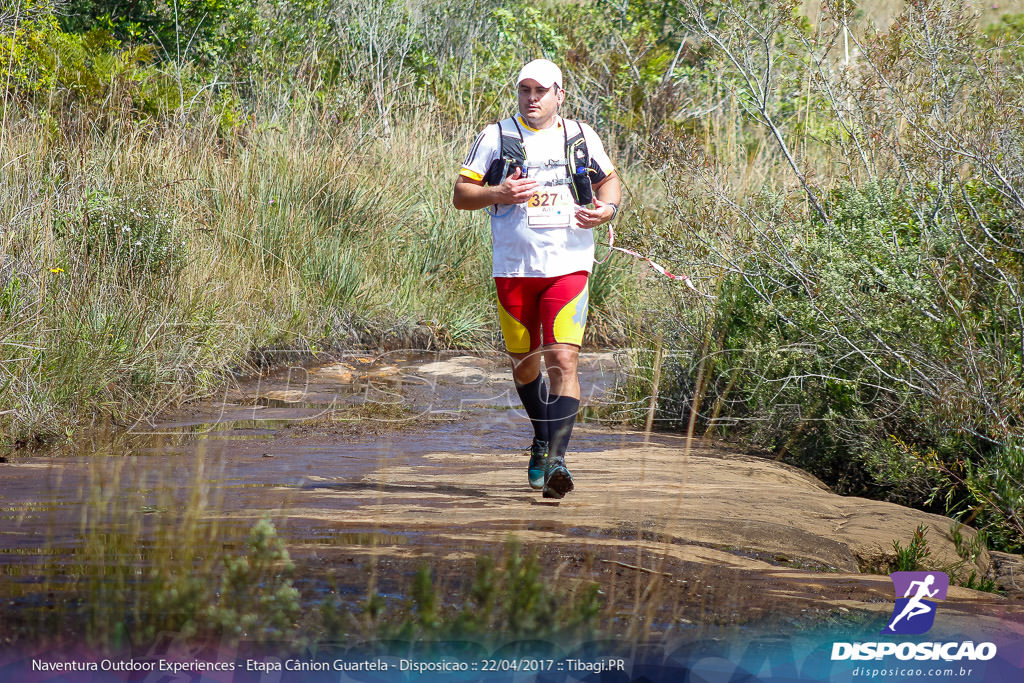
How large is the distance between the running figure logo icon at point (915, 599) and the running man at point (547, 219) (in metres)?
1.56

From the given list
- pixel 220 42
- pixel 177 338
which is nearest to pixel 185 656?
pixel 177 338

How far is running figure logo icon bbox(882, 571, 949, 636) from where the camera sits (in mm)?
3908

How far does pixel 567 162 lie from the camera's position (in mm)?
5418

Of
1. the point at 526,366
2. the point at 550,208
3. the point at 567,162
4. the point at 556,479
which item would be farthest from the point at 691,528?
the point at 567,162

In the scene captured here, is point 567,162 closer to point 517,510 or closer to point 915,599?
point 517,510

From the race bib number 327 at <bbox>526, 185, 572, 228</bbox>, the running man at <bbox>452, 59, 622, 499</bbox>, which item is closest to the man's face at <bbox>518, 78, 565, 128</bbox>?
the running man at <bbox>452, 59, 622, 499</bbox>

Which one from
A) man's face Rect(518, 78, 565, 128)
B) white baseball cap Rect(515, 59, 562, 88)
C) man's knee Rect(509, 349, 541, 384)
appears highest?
white baseball cap Rect(515, 59, 562, 88)

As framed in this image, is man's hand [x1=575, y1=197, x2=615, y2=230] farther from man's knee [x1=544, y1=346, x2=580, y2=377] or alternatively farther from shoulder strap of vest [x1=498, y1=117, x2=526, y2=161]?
man's knee [x1=544, y1=346, x2=580, y2=377]

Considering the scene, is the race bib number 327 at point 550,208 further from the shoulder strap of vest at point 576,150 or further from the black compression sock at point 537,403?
the black compression sock at point 537,403

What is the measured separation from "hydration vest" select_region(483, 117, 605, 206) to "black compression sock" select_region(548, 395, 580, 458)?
0.94 m

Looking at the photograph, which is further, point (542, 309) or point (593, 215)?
point (542, 309)

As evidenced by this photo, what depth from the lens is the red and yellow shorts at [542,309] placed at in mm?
5477

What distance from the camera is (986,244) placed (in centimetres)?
621

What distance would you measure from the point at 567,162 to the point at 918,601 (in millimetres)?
2487
